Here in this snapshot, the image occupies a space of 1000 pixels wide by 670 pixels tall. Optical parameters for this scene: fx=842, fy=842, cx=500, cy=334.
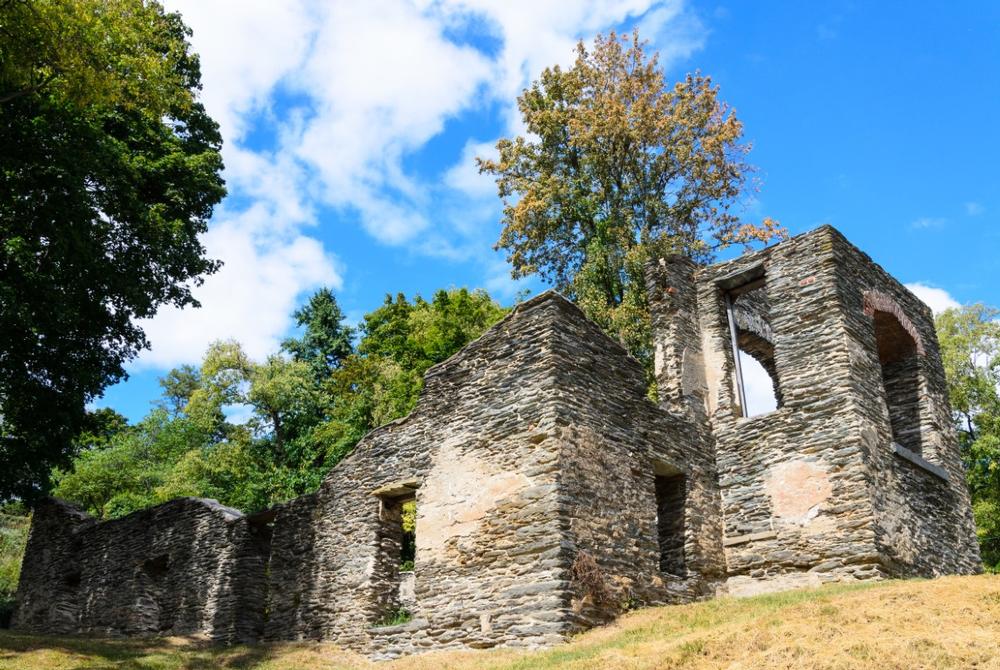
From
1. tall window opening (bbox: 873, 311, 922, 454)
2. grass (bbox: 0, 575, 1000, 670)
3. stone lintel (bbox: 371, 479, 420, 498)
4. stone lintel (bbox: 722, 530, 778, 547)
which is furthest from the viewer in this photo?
tall window opening (bbox: 873, 311, 922, 454)

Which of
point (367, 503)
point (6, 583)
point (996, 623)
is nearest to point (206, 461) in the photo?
point (6, 583)

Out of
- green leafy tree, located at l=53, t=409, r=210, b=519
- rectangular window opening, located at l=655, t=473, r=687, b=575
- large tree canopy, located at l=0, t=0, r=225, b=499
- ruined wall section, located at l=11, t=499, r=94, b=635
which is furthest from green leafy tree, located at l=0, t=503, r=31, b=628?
rectangular window opening, located at l=655, t=473, r=687, b=575

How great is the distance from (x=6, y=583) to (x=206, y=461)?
8.90 metres

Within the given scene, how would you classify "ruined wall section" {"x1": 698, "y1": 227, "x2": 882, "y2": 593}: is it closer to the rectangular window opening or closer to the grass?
the rectangular window opening

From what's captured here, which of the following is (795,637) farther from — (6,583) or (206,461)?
(6,583)

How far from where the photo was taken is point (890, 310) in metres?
16.7

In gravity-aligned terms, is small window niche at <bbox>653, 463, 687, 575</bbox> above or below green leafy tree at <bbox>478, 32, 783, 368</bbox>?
below

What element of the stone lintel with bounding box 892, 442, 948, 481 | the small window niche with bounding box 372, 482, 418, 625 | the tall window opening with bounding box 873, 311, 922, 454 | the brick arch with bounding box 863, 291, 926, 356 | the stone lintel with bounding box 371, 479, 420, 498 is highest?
the brick arch with bounding box 863, 291, 926, 356

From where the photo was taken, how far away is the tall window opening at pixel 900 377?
54.9 feet

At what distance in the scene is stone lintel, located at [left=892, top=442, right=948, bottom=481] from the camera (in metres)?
14.8

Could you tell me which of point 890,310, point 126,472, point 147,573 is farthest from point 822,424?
point 126,472

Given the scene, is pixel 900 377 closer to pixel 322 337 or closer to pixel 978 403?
pixel 978 403

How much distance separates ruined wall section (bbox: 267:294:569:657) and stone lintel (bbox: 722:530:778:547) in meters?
4.48

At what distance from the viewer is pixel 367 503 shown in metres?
15.5
